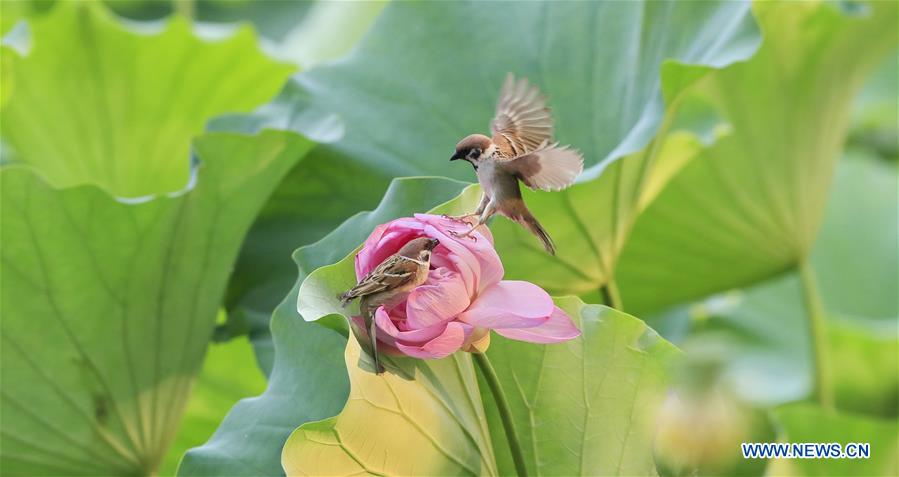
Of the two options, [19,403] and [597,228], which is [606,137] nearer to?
[597,228]

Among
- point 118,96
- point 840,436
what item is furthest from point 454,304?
point 118,96

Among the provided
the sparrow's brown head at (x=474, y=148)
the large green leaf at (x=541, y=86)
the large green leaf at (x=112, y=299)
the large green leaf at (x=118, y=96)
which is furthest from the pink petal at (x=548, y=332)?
the large green leaf at (x=118, y=96)

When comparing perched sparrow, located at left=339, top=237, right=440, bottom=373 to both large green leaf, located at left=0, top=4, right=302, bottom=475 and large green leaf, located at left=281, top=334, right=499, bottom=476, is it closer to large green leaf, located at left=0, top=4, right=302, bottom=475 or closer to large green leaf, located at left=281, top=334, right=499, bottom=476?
large green leaf, located at left=281, top=334, right=499, bottom=476

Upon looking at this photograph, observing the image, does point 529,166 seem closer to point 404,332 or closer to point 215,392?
point 404,332

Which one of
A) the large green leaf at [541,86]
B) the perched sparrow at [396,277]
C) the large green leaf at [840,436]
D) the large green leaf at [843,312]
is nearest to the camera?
the perched sparrow at [396,277]

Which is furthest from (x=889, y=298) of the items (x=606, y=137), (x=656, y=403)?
(x=656, y=403)

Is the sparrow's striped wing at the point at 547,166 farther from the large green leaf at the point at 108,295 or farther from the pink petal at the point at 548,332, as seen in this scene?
the large green leaf at the point at 108,295
